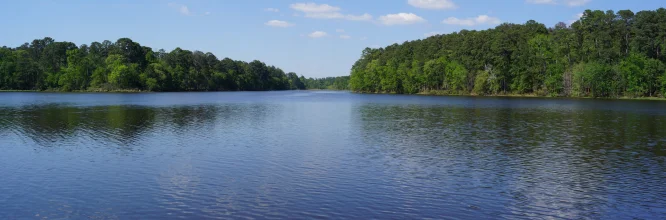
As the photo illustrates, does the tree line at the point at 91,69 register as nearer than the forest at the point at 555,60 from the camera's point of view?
No

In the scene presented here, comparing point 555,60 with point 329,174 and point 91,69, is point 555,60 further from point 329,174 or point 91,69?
point 91,69

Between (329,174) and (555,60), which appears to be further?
(555,60)

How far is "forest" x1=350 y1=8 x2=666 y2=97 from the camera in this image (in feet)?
298

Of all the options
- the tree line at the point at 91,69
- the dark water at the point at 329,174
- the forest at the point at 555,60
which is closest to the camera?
the dark water at the point at 329,174

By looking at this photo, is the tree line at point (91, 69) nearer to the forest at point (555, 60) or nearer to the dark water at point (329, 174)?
the forest at point (555, 60)

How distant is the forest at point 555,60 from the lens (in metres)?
90.9

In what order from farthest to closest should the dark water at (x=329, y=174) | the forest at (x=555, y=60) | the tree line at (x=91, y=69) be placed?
1. the tree line at (x=91, y=69)
2. the forest at (x=555, y=60)
3. the dark water at (x=329, y=174)

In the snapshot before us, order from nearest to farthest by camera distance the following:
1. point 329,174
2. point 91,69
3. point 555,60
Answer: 1. point 329,174
2. point 555,60
3. point 91,69

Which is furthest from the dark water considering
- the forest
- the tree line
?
the tree line

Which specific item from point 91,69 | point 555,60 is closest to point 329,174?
point 555,60

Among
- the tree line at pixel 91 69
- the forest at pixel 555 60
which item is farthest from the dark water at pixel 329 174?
the tree line at pixel 91 69

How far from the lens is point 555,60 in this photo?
344ft

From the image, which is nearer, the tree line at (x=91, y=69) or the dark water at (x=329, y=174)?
the dark water at (x=329, y=174)

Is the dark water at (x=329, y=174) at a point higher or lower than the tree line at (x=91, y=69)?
lower
